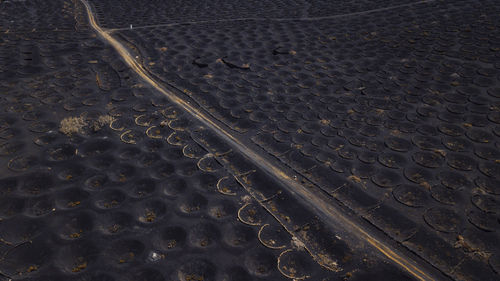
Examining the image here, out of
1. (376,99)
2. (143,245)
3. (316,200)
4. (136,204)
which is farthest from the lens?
(376,99)

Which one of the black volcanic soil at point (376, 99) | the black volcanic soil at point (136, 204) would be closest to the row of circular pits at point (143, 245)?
the black volcanic soil at point (136, 204)

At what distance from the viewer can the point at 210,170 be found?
2.49m

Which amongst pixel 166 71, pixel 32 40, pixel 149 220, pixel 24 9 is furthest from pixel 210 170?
pixel 24 9

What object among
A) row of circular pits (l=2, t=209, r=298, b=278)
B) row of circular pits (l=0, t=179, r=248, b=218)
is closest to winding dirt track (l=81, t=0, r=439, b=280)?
row of circular pits (l=2, t=209, r=298, b=278)

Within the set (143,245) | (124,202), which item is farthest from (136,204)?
(143,245)

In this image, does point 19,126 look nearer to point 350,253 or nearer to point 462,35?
point 350,253

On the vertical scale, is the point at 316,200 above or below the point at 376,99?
below

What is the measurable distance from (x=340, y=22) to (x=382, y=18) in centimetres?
69

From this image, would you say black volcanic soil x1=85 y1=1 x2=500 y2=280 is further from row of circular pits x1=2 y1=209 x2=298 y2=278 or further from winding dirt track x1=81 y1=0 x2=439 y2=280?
row of circular pits x1=2 y1=209 x2=298 y2=278

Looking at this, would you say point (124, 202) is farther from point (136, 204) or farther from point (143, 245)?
point (143, 245)

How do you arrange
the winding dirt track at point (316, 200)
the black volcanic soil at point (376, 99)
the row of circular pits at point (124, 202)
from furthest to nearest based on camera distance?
the black volcanic soil at point (376, 99), the row of circular pits at point (124, 202), the winding dirt track at point (316, 200)

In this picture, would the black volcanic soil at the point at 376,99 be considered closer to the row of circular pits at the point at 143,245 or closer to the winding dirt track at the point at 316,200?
the winding dirt track at the point at 316,200

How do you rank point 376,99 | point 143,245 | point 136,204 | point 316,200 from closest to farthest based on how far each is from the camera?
point 143,245 → point 136,204 → point 316,200 → point 376,99

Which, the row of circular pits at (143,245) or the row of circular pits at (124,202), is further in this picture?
the row of circular pits at (124,202)
